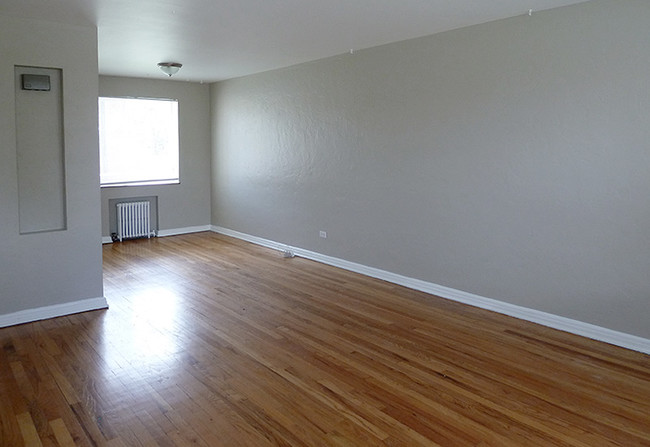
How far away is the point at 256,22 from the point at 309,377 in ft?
9.57

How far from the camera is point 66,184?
14.1ft

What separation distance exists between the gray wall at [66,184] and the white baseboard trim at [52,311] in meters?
0.04

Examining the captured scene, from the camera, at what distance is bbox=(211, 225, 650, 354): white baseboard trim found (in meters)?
3.69

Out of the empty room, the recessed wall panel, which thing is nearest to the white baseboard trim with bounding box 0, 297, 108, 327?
the empty room

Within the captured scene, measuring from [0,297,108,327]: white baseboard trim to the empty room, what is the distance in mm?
16

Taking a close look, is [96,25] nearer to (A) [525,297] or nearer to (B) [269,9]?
(B) [269,9]

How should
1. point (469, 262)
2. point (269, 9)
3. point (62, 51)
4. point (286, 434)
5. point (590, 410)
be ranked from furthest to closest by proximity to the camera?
point (469, 262) < point (62, 51) < point (269, 9) < point (590, 410) < point (286, 434)

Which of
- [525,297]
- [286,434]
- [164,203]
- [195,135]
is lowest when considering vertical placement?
[286,434]

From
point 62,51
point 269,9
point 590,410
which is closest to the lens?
point 590,410

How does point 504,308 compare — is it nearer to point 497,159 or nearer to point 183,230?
point 497,159

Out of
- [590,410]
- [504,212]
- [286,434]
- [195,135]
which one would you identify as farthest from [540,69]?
[195,135]

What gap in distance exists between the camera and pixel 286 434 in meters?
2.55

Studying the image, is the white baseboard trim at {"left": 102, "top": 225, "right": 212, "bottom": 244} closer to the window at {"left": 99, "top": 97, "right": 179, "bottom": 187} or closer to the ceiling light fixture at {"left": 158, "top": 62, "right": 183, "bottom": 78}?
the window at {"left": 99, "top": 97, "right": 179, "bottom": 187}

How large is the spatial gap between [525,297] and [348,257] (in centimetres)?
225
